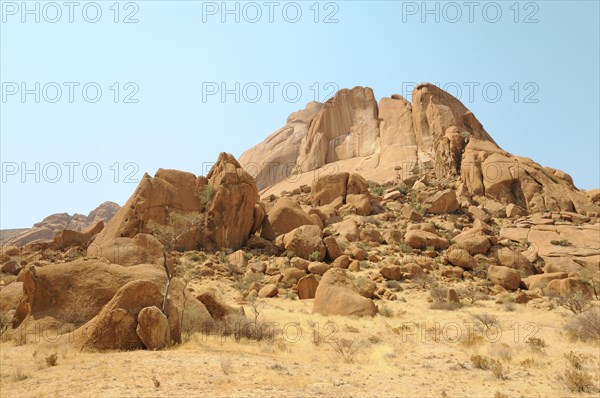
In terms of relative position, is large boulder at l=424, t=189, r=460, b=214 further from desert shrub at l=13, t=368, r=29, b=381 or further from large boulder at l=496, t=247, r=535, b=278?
desert shrub at l=13, t=368, r=29, b=381


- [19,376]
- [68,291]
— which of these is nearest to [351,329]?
[68,291]

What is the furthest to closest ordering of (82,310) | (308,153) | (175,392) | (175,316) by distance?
1. (308,153)
2. (82,310)
3. (175,316)
4. (175,392)

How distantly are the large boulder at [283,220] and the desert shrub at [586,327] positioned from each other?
64.1 ft

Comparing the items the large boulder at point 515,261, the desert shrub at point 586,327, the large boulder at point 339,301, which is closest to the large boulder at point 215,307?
the large boulder at point 339,301

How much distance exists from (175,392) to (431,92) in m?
47.8

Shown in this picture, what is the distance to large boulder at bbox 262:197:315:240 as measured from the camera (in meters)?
30.9

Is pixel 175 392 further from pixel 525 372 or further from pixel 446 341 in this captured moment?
pixel 446 341

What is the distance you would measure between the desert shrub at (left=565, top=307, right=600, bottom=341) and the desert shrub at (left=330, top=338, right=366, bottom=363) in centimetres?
593

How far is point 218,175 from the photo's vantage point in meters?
31.2

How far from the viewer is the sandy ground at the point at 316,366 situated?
8219 mm

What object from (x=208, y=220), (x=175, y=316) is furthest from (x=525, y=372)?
(x=208, y=220)

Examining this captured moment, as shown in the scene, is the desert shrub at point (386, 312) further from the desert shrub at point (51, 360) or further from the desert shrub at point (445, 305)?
the desert shrub at point (51, 360)

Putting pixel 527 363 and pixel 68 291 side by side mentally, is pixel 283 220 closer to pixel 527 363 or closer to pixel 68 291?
pixel 68 291

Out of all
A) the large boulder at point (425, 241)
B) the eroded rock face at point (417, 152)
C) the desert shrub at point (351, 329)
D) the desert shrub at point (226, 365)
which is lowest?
the desert shrub at point (351, 329)
